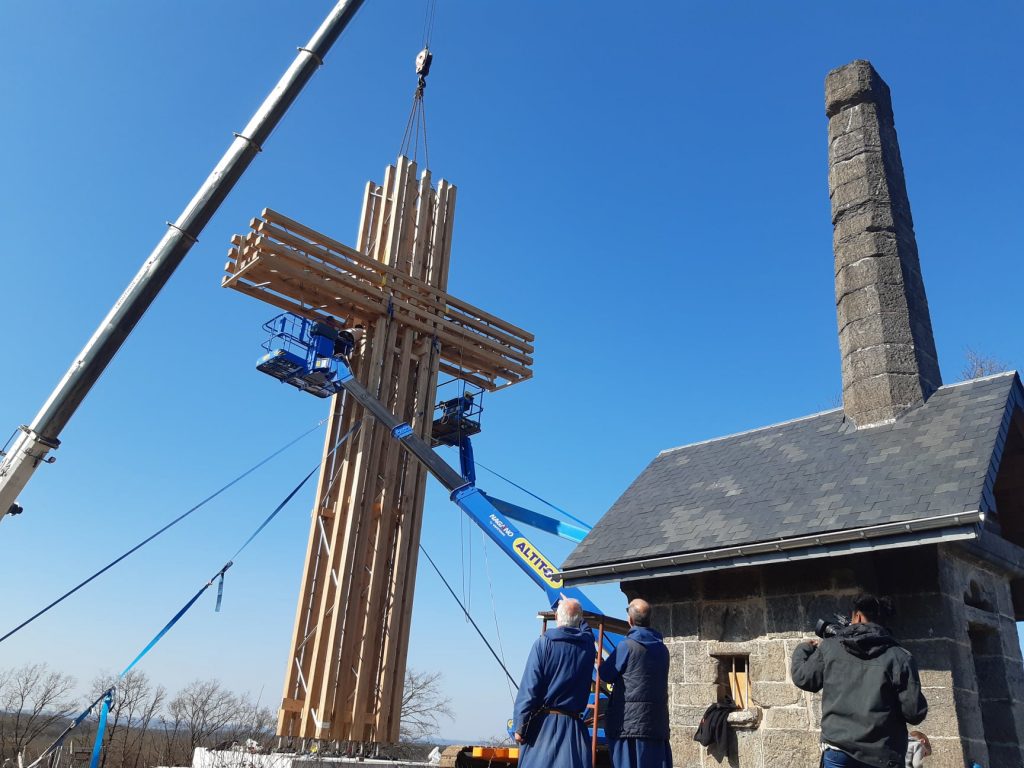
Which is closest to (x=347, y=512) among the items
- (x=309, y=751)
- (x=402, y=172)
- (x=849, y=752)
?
(x=309, y=751)

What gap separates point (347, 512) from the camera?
1388cm

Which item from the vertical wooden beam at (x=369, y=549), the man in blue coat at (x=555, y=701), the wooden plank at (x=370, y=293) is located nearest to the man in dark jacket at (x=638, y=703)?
the man in blue coat at (x=555, y=701)

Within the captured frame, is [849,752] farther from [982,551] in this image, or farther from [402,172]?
[402,172]

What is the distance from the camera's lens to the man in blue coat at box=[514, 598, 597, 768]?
450cm

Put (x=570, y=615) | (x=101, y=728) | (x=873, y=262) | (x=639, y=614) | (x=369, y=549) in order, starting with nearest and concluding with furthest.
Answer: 1. (x=570, y=615)
2. (x=639, y=614)
3. (x=873, y=262)
4. (x=101, y=728)
5. (x=369, y=549)

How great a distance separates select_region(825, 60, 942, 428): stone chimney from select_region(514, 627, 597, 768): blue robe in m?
5.47

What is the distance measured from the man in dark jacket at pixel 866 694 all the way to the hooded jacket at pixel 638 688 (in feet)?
2.97

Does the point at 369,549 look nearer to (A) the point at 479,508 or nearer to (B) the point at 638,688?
(A) the point at 479,508

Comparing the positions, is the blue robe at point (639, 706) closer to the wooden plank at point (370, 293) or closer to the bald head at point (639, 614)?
the bald head at point (639, 614)

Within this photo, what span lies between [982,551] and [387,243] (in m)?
11.7

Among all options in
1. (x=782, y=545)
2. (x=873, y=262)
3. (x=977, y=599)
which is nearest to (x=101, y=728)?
(x=782, y=545)

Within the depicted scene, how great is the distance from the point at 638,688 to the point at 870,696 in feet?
4.26

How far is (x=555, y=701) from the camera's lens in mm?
4609

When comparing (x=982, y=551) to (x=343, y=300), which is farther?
(x=343, y=300)
